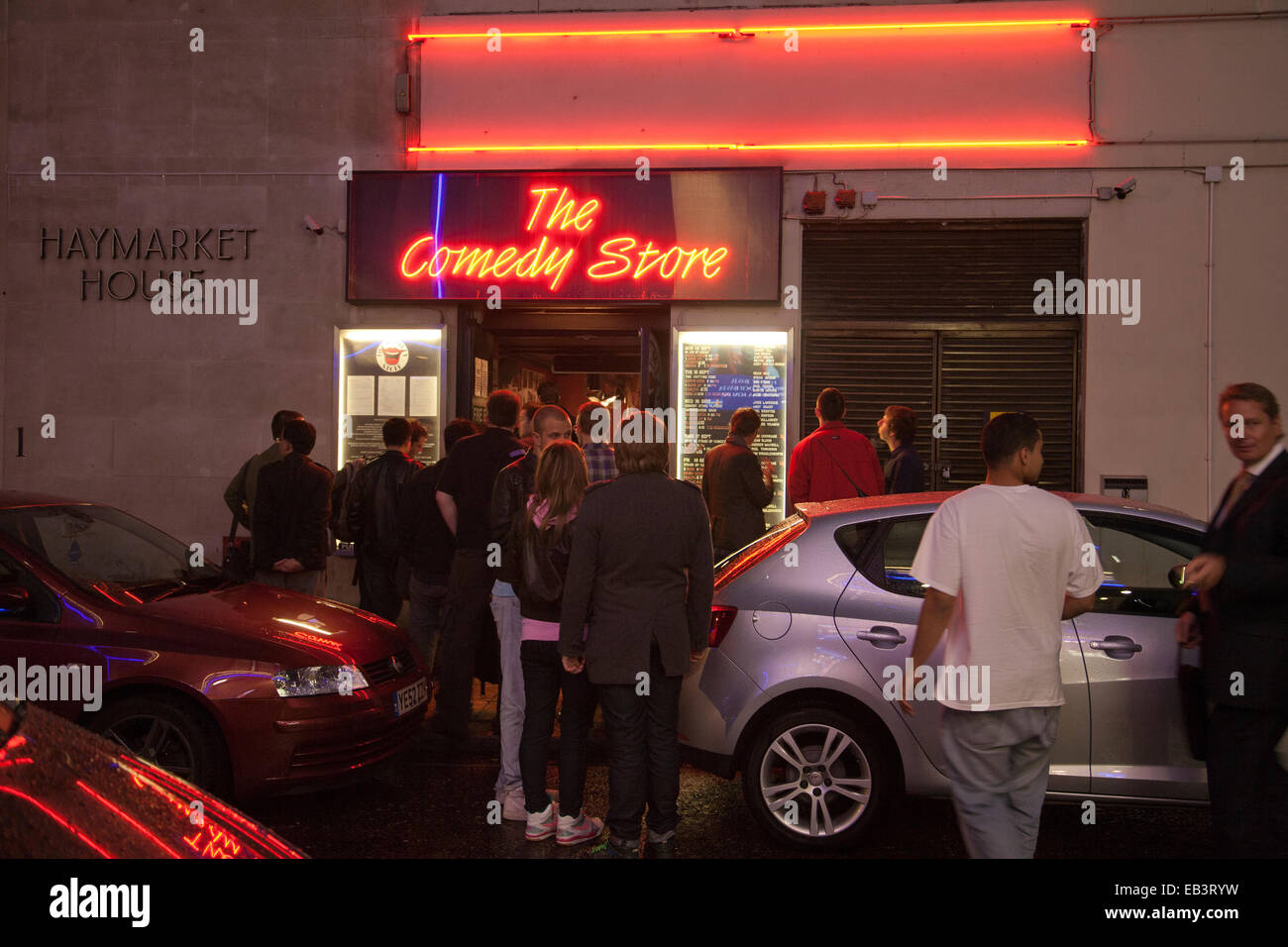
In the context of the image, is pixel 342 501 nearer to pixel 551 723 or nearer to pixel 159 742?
pixel 159 742

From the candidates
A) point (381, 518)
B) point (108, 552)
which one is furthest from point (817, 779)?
point (108, 552)

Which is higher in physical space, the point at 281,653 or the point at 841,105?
the point at 841,105

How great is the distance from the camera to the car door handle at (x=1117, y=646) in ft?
15.7

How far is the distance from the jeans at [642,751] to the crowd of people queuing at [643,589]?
10 mm

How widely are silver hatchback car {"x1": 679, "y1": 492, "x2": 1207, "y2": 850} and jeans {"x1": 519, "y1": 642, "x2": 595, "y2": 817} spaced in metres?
0.52

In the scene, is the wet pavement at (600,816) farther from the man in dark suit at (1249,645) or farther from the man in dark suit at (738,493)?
the man in dark suit at (738,493)

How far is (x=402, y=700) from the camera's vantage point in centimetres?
578

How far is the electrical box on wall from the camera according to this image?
9.66 m

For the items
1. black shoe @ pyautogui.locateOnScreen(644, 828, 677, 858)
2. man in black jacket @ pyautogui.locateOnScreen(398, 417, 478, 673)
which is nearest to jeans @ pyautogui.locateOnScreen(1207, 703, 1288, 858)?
black shoe @ pyautogui.locateOnScreen(644, 828, 677, 858)

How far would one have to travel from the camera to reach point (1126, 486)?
31.7 feet

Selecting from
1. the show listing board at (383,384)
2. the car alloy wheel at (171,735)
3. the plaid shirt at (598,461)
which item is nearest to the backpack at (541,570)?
the plaid shirt at (598,461)
